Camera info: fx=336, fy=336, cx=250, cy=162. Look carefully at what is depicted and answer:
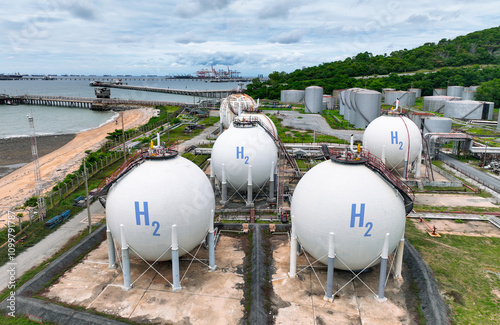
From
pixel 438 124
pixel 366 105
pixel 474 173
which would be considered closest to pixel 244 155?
pixel 474 173

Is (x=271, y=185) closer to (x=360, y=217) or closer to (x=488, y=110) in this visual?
(x=360, y=217)

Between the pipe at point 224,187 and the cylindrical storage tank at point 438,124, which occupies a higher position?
the cylindrical storage tank at point 438,124

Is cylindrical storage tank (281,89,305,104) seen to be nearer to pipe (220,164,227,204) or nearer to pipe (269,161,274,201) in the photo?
pipe (269,161,274,201)

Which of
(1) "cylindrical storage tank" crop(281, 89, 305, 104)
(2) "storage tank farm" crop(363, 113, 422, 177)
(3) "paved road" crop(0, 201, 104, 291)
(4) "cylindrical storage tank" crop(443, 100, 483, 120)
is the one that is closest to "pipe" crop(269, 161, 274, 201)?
(2) "storage tank farm" crop(363, 113, 422, 177)

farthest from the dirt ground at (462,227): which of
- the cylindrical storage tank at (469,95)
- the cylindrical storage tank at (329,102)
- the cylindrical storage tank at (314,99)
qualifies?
the cylindrical storage tank at (469,95)

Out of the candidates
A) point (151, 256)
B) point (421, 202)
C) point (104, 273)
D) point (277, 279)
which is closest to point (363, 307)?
point (277, 279)

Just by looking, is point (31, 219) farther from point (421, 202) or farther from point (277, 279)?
point (421, 202)

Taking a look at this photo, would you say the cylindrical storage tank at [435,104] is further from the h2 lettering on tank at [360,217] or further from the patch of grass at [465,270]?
the h2 lettering on tank at [360,217]
